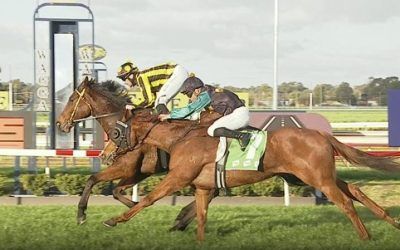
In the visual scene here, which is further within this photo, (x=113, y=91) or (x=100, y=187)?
(x=100, y=187)

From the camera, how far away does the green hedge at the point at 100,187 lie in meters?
10.3

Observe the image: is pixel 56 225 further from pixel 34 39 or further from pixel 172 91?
pixel 34 39

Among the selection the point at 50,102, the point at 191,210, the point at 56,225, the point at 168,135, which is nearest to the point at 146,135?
the point at 168,135

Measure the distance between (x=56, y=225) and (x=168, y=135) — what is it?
1.68 metres

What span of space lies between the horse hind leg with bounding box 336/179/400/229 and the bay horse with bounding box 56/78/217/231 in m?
1.32

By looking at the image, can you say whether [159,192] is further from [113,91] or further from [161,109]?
[113,91]

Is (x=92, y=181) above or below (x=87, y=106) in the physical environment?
below

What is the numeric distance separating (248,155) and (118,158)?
1710 millimetres

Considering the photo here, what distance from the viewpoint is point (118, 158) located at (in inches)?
294

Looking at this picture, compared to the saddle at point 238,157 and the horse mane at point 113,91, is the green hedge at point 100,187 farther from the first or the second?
the saddle at point 238,157

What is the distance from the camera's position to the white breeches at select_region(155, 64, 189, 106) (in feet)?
23.8

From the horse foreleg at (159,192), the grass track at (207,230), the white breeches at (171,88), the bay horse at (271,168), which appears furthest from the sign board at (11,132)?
the horse foreleg at (159,192)

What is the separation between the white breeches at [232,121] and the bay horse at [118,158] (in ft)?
2.99

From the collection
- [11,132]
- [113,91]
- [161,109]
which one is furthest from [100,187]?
[161,109]
